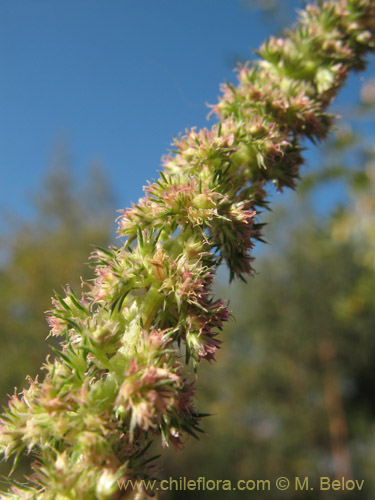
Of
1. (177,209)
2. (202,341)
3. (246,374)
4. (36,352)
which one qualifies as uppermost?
(246,374)

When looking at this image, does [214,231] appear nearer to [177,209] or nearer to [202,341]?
[177,209]

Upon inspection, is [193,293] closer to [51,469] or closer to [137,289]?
[137,289]

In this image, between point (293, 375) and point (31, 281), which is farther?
point (293, 375)

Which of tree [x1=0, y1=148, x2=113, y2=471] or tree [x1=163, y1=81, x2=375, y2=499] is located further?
tree [x1=163, y1=81, x2=375, y2=499]

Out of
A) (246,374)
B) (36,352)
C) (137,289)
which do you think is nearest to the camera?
(137,289)

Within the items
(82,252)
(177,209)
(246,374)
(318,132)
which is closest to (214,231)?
(177,209)

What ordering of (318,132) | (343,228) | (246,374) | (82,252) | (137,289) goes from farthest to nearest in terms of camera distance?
(246,374)
(82,252)
(343,228)
(318,132)
(137,289)

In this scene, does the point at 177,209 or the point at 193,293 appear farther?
the point at 177,209

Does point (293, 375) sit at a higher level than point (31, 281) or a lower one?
higher

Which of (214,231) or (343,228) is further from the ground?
(343,228)

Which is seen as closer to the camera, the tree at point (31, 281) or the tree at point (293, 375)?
the tree at point (31, 281)
